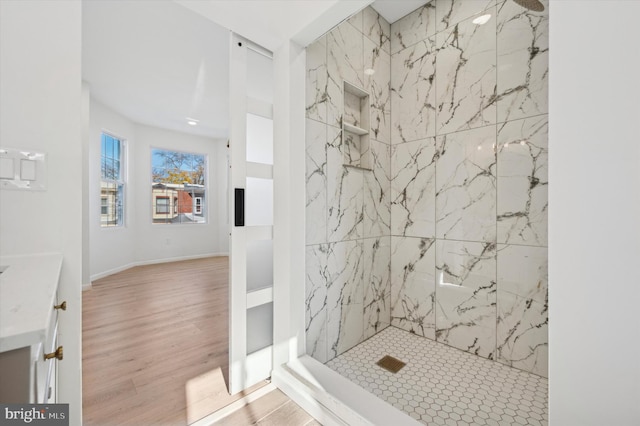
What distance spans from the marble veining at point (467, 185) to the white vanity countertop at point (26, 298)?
246 cm

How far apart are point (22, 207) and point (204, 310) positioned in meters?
2.42

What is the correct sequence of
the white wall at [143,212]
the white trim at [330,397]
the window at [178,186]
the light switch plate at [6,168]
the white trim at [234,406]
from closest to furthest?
the light switch plate at [6,168] → the white trim at [330,397] → the white trim at [234,406] → the white wall at [143,212] → the window at [178,186]

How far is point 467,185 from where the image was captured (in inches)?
88.1

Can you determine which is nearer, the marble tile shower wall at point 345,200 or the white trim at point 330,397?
the white trim at point 330,397

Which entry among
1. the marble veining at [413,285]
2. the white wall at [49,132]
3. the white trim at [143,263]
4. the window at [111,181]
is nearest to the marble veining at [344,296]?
the marble veining at [413,285]

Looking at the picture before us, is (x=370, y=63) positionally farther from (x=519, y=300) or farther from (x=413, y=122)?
(x=519, y=300)

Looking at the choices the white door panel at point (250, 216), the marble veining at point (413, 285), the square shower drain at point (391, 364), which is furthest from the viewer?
the marble veining at point (413, 285)

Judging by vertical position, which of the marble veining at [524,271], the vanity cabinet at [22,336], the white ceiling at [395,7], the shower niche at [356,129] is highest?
the white ceiling at [395,7]

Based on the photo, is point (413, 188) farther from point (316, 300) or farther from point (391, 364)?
point (391, 364)

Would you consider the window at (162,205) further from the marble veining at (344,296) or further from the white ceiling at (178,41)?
the marble veining at (344,296)

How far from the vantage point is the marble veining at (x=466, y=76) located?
2115 millimetres

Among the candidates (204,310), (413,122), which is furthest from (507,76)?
(204,310)

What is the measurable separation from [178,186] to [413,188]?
557cm

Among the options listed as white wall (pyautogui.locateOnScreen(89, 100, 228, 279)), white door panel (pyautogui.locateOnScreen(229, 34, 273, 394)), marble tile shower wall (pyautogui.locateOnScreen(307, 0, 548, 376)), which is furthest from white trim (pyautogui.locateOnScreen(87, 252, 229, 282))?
marble tile shower wall (pyautogui.locateOnScreen(307, 0, 548, 376))
